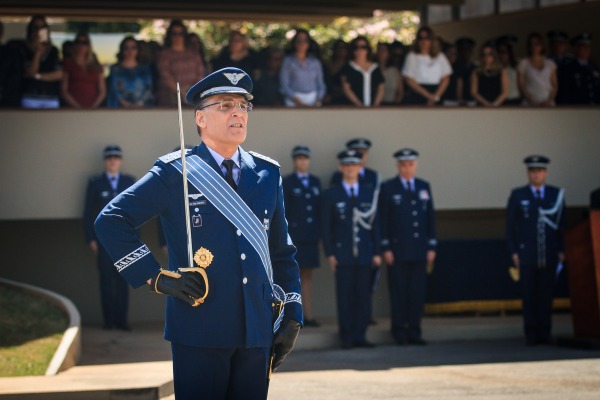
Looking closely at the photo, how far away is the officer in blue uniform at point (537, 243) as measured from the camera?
13859mm

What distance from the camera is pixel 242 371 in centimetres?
548

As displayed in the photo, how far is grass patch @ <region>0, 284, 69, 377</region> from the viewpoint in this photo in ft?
35.7

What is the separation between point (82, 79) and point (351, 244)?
3.69 metres

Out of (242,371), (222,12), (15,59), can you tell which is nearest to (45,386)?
(242,371)

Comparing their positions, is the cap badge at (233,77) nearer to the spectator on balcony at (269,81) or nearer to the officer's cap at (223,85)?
the officer's cap at (223,85)

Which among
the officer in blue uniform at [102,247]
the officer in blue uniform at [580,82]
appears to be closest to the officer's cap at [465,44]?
the officer in blue uniform at [580,82]

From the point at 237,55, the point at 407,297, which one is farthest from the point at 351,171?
the point at 237,55

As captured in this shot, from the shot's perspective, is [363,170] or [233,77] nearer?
[233,77]

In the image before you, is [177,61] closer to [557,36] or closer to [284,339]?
[557,36]

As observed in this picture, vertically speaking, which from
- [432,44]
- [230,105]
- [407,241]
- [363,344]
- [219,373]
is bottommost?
[363,344]

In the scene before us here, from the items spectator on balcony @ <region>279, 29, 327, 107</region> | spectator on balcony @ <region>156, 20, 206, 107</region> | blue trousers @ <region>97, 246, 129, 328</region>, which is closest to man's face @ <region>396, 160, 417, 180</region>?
spectator on balcony @ <region>279, 29, 327, 107</region>

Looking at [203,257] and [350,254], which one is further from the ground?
[203,257]

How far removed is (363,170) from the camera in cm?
1476

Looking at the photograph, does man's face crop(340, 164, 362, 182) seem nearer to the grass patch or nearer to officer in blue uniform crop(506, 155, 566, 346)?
officer in blue uniform crop(506, 155, 566, 346)
